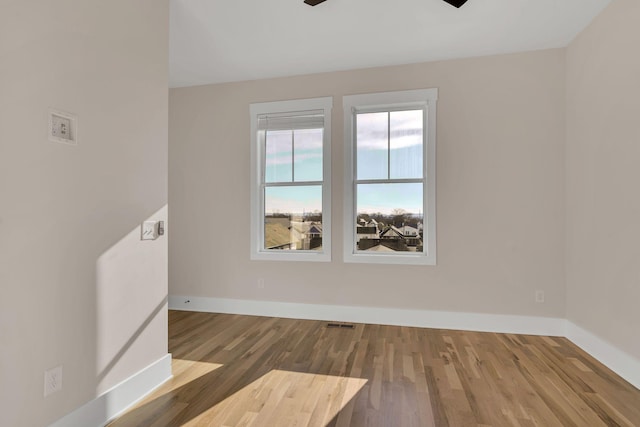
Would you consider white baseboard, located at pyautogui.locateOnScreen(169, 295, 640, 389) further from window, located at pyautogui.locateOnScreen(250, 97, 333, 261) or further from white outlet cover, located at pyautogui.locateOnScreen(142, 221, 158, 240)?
white outlet cover, located at pyautogui.locateOnScreen(142, 221, 158, 240)

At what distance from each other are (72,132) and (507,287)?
396 centimetres

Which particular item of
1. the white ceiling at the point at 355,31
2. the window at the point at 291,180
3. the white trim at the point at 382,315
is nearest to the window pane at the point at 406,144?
the white ceiling at the point at 355,31

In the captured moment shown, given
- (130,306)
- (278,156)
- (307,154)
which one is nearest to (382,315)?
(307,154)

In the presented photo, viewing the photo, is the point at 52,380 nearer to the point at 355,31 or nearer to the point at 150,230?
the point at 150,230

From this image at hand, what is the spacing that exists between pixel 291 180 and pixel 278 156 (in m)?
0.37

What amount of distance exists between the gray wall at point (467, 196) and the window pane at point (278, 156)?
29 centimetres

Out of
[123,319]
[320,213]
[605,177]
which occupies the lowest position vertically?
[123,319]

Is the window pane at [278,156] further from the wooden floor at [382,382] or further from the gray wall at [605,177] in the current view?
the gray wall at [605,177]

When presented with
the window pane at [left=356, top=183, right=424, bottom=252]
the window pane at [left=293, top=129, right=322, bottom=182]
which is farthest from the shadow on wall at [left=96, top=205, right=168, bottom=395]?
the window pane at [left=356, top=183, right=424, bottom=252]

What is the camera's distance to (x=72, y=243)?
1.73 m

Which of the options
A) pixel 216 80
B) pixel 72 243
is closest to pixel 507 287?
pixel 72 243

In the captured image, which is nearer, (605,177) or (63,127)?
(63,127)

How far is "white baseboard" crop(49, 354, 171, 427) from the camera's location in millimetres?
1754

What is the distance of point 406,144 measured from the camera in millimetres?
3760
